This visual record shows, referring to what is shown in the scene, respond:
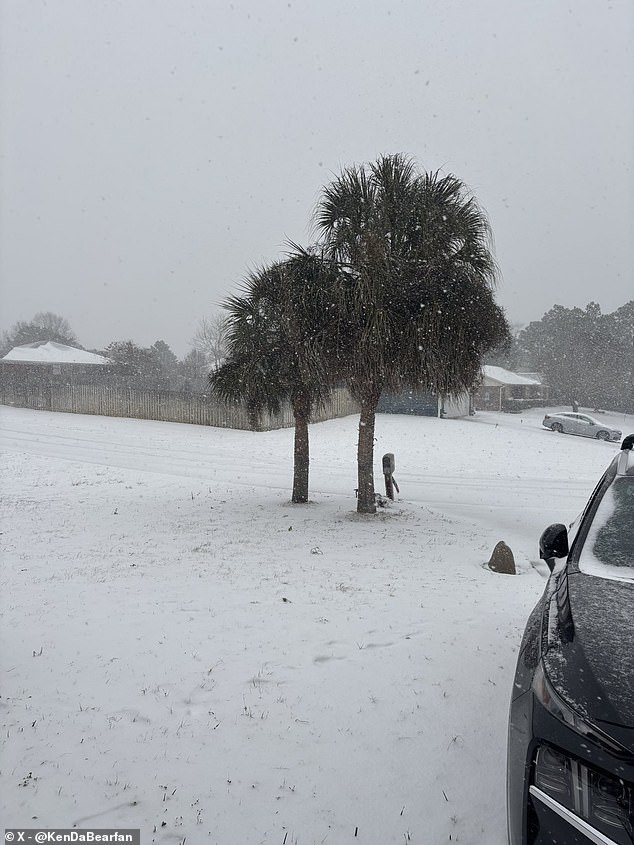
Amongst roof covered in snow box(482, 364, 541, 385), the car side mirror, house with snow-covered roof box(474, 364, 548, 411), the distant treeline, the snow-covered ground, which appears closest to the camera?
the snow-covered ground

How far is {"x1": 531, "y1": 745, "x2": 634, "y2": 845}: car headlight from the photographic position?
1.67 meters

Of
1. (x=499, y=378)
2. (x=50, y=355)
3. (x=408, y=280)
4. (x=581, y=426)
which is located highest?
(x=50, y=355)

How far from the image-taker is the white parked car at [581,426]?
1132 inches

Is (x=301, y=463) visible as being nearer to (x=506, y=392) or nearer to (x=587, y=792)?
(x=587, y=792)

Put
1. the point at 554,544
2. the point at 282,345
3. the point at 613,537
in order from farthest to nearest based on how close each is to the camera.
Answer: the point at 282,345
the point at 554,544
the point at 613,537

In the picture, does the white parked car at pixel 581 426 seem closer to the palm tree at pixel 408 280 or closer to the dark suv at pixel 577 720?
the palm tree at pixel 408 280

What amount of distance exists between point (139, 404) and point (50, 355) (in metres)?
23.5

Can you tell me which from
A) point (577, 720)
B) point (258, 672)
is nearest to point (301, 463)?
point (258, 672)

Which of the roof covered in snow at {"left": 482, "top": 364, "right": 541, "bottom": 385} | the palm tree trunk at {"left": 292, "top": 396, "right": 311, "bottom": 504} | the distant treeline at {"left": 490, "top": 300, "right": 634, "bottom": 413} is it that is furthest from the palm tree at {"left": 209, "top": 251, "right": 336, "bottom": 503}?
the distant treeline at {"left": 490, "top": 300, "right": 634, "bottom": 413}

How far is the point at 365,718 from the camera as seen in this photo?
11.1 ft

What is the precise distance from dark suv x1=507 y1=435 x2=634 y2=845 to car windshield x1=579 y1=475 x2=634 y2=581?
0.11 ft

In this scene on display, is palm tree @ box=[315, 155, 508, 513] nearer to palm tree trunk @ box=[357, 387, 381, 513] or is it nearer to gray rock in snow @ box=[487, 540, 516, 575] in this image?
palm tree trunk @ box=[357, 387, 381, 513]

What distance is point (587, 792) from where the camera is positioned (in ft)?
5.79

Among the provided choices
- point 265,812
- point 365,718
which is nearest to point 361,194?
point 365,718
